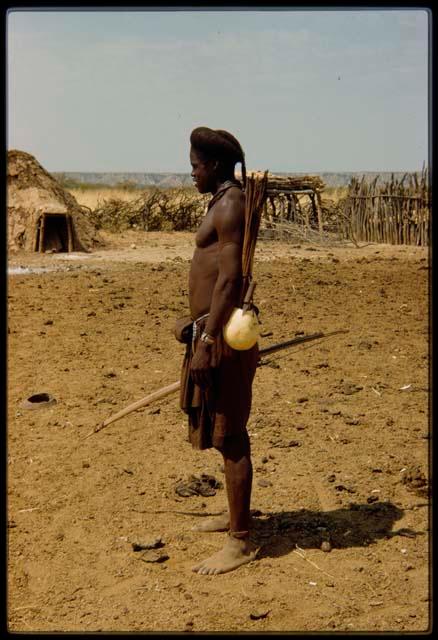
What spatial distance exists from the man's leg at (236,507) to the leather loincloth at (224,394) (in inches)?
3.6

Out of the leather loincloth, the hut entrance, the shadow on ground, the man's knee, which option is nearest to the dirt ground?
the shadow on ground

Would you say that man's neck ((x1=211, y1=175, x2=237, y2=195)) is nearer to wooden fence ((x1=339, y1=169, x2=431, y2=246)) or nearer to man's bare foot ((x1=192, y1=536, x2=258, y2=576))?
man's bare foot ((x1=192, y1=536, x2=258, y2=576))

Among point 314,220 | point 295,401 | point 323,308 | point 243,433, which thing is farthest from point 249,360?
point 314,220

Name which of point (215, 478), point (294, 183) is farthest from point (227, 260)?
point (294, 183)

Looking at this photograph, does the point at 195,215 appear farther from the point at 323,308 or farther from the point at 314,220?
the point at 323,308

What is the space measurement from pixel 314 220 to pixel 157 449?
1596 centimetres

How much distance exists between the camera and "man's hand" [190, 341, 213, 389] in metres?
3.59

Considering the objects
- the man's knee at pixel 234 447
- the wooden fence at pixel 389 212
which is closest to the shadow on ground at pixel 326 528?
the man's knee at pixel 234 447

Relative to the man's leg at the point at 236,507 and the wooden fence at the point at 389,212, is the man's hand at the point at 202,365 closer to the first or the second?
the man's leg at the point at 236,507

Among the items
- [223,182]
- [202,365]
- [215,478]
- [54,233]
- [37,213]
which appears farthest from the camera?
[54,233]

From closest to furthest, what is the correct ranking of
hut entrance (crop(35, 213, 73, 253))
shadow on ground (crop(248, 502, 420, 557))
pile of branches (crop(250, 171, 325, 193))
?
shadow on ground (crop(248, 502, 420, 557)) < hut entrance (crop(35, 213, 73, 253)) < pile of branches (crop(250, 171, 325, 193))

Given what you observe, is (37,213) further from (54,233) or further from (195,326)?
(195,326)

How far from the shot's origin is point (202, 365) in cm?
359

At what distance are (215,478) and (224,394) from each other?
1358mm
